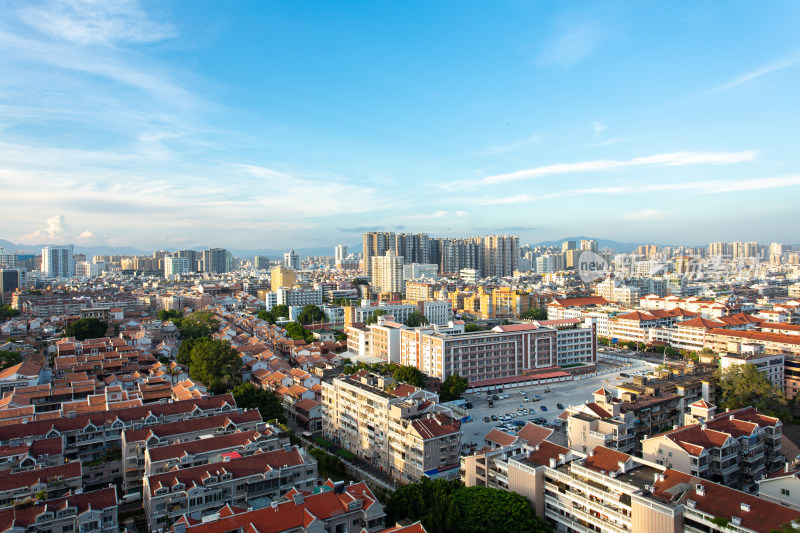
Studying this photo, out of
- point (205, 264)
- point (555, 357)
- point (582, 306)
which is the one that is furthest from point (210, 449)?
point (205, 264)

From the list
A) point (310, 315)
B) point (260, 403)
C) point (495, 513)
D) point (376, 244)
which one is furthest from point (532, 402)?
point (376, 244)

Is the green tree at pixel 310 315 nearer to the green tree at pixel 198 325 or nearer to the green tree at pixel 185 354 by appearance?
the green tree at pixel 198 325

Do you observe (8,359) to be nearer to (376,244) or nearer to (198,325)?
(198,325)

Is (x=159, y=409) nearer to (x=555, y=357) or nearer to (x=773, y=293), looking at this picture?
(x=555, y=357)

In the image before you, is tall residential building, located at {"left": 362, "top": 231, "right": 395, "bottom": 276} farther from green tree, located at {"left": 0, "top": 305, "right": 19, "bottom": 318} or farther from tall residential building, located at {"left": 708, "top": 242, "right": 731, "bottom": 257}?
tall residential building, located at {"left": 708, "top": 242, "right": 731, "bottom": 257}

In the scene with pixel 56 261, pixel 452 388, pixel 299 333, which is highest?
pixel 56 261

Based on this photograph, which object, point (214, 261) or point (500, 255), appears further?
point (214, 261)

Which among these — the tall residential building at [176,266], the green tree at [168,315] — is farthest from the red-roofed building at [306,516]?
the tall residential building at [176,266]
